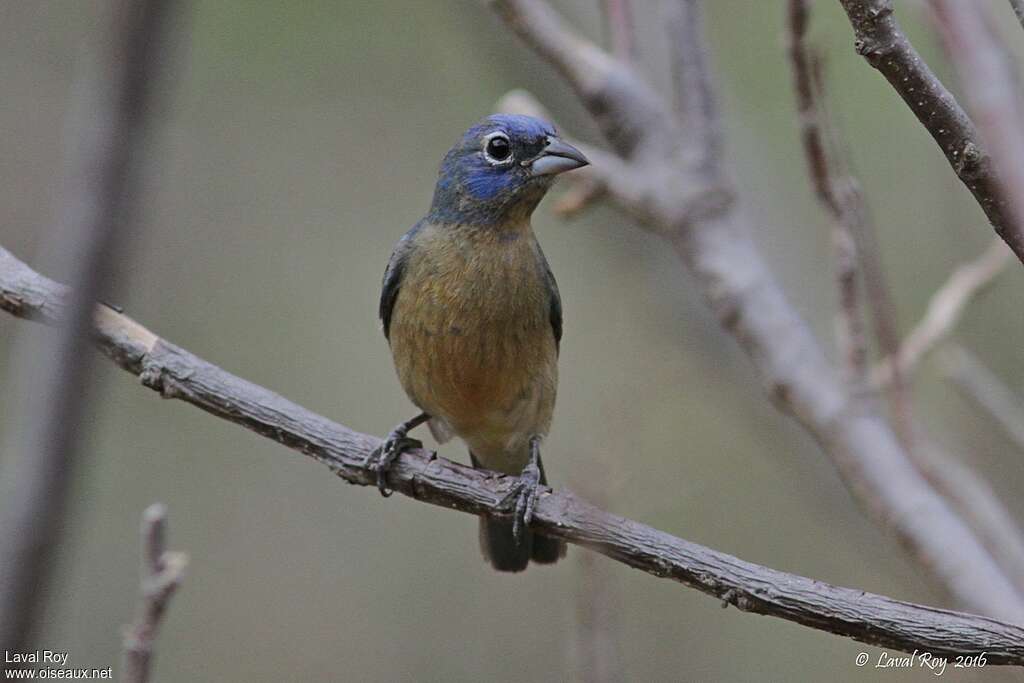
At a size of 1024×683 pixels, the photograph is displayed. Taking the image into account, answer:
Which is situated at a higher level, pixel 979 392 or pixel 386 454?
pixel 979 392

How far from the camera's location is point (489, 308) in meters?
5.09

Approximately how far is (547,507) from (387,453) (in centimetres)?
61

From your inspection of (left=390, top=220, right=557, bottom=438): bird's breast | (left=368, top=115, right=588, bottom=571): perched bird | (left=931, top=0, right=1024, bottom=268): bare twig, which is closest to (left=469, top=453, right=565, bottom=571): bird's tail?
(left=368, top=115, right=588, bottom=571): perched bird

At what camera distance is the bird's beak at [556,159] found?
4.94 metres

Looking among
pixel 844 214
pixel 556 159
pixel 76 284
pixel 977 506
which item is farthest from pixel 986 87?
pixel 556 159

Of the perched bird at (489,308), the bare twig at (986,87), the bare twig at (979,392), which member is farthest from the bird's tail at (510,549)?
the bare twig at (986,87)

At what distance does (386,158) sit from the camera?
967cm

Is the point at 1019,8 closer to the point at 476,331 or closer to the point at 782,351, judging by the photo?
the point at 782,351

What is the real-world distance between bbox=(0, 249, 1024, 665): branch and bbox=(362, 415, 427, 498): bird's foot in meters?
0.03

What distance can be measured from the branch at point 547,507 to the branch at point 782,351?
99 centimetres

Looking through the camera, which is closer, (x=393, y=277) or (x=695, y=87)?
(x=695, y=87)

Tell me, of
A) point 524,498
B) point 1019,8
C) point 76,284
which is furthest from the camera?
point 524,498

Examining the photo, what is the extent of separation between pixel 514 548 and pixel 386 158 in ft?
17.0

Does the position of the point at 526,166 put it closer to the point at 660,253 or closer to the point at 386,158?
the point at 660,253
